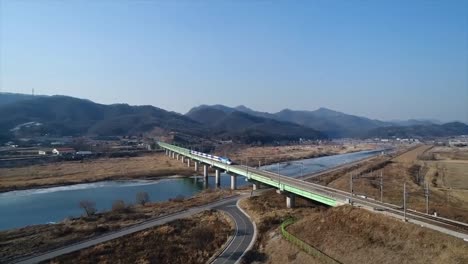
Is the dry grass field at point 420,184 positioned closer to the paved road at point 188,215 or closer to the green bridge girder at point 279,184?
the green bridge girder at point 279,184

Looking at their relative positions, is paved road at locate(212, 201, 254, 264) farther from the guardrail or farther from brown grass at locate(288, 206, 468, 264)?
brown grass at locate(288, 206, 468, 264)

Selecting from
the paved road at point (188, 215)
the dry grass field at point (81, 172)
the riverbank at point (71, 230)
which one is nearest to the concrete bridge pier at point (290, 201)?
the paved road at point (188, 215)

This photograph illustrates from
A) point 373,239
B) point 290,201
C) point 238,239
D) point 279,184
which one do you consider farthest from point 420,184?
point 238,239

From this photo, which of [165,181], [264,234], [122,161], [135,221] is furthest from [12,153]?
[264,234]

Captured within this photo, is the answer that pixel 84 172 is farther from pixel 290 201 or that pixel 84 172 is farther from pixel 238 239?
pixel 238 239

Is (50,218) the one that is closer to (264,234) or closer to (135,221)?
(135,221)

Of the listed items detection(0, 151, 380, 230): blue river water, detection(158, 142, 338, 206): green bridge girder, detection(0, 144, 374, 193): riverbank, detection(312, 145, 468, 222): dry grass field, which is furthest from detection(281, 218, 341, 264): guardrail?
detection(0, 144, 374, 193): riverbank
